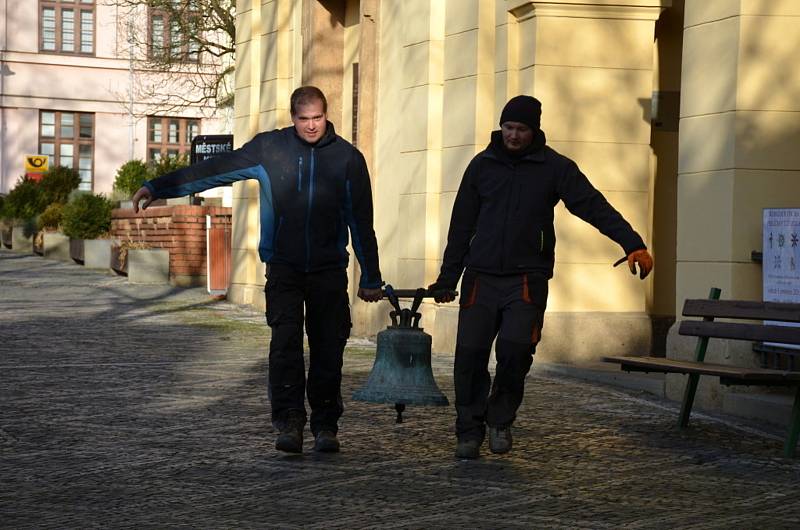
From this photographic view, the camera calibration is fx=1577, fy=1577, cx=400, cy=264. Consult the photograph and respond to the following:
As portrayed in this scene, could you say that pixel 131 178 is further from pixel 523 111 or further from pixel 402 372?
pixel 523 111

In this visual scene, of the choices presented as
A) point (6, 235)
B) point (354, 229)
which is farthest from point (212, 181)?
point (6, 235)

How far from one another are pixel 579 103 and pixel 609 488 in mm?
7331

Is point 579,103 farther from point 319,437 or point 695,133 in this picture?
point 319,437

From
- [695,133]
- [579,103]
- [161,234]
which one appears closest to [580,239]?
[579,103]

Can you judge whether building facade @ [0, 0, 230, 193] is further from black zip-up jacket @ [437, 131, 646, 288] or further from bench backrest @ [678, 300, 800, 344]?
black zip-up jacket @ [437, 131, 646, 288]

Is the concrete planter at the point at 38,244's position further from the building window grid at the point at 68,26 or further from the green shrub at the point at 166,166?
the building window grid at the point at 68,26

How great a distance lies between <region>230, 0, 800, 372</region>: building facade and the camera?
34.3 ft

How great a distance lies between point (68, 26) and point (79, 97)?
264 centimetres

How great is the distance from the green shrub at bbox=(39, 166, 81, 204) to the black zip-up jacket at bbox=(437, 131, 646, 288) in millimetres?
32259

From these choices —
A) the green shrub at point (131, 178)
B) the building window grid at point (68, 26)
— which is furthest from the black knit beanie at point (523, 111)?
the building window grid at point (68, 26)

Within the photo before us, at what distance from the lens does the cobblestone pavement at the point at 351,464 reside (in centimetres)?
631

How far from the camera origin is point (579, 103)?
13.9 m

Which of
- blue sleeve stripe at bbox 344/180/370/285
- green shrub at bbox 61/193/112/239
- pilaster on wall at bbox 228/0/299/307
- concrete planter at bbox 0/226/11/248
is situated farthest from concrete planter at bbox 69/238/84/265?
blue sleeve stripe at bbox 344/180/370/285

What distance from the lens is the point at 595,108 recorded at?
1401 cm
